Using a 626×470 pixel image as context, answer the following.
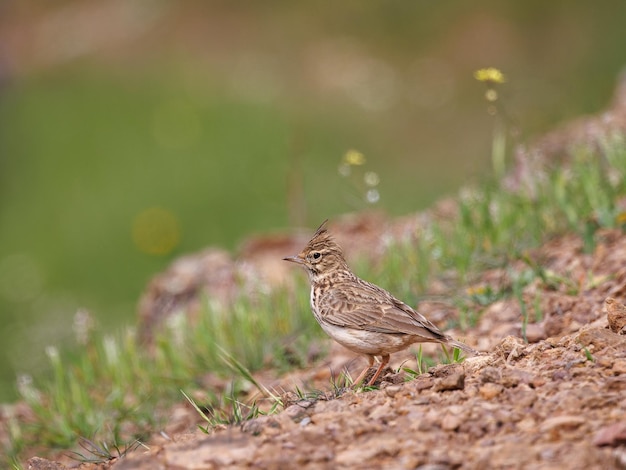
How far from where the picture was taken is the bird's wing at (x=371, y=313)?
16.4 feet

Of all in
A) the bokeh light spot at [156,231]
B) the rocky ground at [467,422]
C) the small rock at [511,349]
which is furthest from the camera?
the bokeh light spot at [156,231]

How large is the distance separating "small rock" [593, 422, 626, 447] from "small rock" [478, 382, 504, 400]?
58 centimetres

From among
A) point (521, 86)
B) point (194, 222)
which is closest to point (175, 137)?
point (194, 222)

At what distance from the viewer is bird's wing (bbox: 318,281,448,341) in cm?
500

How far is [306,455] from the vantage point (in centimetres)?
355

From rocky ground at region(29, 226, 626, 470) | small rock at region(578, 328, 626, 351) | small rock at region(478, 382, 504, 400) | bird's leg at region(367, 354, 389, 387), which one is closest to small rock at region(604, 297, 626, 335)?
rocky ground at region(29, 226, 626, 470)

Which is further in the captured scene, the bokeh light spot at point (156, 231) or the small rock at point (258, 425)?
the bokeh light spot at point (156, 231)

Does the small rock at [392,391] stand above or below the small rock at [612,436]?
above

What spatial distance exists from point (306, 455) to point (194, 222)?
11.0 metres

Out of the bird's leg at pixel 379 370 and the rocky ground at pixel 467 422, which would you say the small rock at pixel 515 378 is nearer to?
the rocky ground at pixel 467 422

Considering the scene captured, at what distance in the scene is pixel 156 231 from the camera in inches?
565

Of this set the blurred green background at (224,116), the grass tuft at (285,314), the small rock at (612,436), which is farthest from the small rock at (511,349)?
the blurred green background at (224,116)

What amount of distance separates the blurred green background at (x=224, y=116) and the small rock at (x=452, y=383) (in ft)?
23.4

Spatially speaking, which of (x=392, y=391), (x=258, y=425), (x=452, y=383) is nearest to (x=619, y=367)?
(x=452, y=383)
